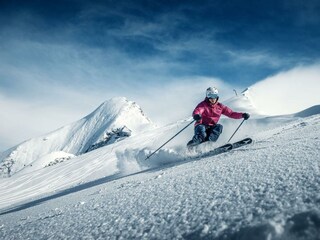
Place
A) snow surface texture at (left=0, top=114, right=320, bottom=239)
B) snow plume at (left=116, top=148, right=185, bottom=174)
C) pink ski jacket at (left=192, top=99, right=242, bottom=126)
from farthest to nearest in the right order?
pink ski jacket at (left=192, top=99, right=242, bottom=126), snow plume at (left=116, top=148, right=185, bottom=174), snow surface texture at (left=0, top=114, right=320, bottom=239)

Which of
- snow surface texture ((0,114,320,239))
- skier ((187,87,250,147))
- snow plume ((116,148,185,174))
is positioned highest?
skier ((187,87,250,147))

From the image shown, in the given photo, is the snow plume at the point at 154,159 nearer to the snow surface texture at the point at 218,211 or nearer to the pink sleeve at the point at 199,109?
the pink sleeve at the point at 199,109

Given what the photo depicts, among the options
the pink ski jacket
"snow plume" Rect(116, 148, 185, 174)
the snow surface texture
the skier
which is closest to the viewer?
the snow surface texture

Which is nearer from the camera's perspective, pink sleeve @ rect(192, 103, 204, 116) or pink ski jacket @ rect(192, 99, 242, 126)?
pink sleeve @ rect(192, 103, 204, 116)

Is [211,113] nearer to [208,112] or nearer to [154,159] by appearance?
[208,112]

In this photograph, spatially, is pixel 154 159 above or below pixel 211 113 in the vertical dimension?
below

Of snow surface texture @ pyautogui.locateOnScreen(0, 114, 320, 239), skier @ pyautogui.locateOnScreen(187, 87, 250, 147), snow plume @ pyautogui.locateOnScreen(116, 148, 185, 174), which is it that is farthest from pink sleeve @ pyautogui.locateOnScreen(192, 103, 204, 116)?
snow surface texture @ pyautogui.locateOnScreen(0, 114, 320, 239)

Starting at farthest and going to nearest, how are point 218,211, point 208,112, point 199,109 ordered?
point 208,112 → point 199,109 → point 218,211

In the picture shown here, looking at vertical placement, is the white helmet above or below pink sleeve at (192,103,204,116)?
above

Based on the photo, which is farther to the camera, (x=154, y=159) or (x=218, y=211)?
(x=154, y=159)

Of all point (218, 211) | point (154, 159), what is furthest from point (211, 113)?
point (218, 211)

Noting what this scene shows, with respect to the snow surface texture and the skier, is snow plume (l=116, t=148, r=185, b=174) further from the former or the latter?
the snow surface texture

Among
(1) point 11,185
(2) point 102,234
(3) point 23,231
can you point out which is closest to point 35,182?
(1) point 11,185

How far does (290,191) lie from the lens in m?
1.88
